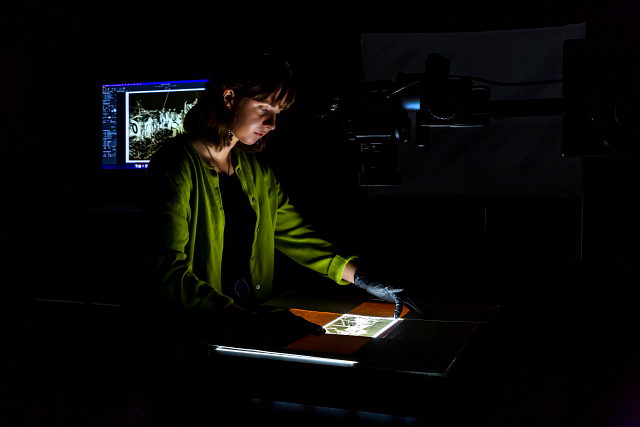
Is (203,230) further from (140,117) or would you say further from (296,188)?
(140,117)

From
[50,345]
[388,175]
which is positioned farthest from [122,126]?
[388,175]

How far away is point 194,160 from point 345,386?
93 centimetres

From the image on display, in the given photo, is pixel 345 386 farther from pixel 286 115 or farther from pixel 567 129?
pixel 286 115

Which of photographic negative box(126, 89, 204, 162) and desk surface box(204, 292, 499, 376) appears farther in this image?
photographic negative box(126, 89, 204, 162)

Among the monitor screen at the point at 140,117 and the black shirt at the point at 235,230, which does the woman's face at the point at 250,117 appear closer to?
the black shirt at the point at 235,230

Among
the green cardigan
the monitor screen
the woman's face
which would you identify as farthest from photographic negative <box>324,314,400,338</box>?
the monitor screen

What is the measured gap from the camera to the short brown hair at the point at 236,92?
5.41 ft

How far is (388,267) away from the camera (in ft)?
7.84

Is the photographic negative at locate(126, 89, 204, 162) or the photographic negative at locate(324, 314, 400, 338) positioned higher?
the photographic negative at locate(126, 89, 204, 162)

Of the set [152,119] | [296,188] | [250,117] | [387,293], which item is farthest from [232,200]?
[152,119]

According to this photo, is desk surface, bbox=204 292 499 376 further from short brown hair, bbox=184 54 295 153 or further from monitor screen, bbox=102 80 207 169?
monitor screen, bbox=102 80 207 169

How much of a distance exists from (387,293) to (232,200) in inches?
23.6

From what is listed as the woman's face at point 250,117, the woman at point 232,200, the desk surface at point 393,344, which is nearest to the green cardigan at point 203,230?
the woman at point 232,200

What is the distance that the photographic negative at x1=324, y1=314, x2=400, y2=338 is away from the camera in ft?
4.25
